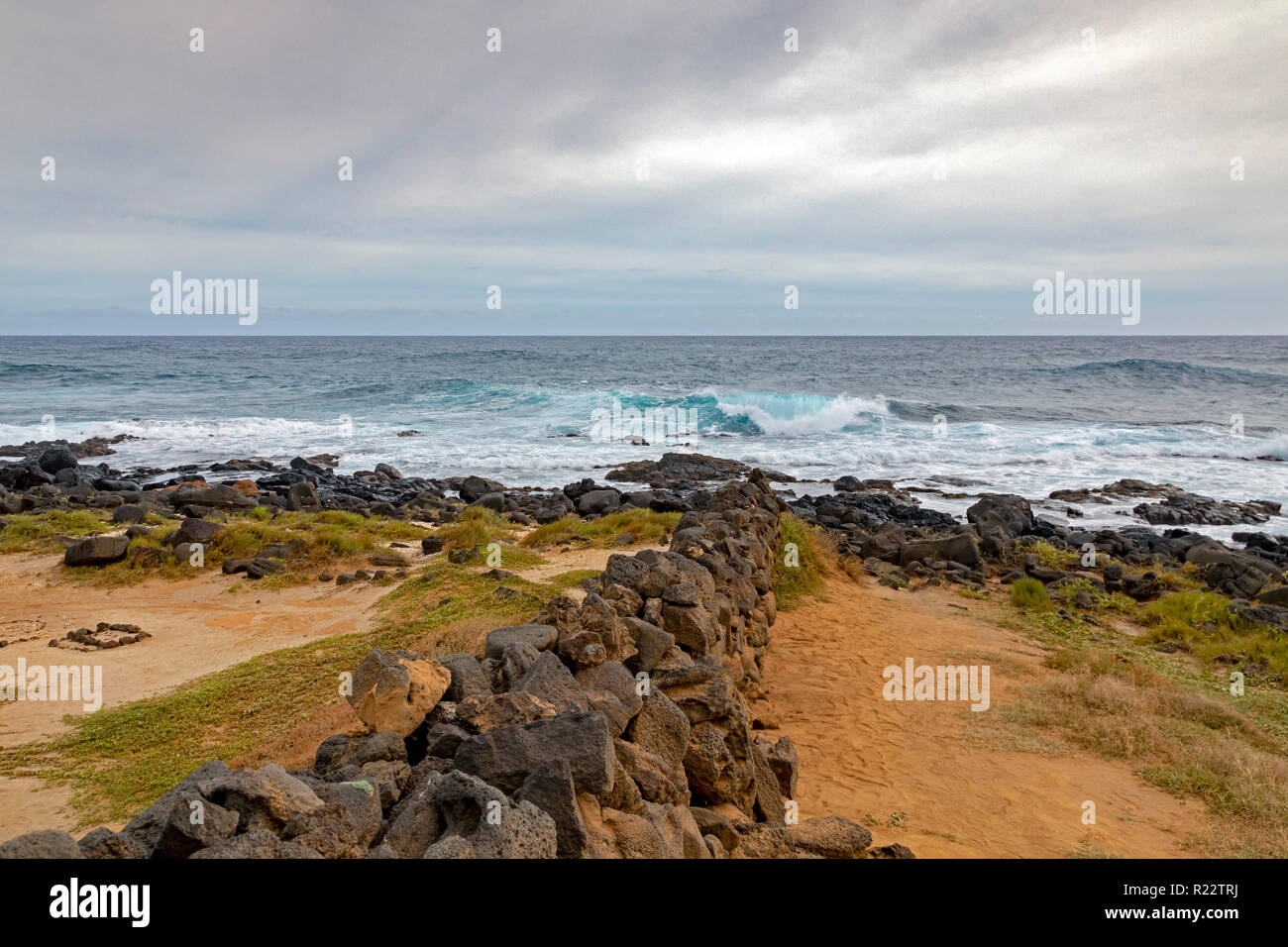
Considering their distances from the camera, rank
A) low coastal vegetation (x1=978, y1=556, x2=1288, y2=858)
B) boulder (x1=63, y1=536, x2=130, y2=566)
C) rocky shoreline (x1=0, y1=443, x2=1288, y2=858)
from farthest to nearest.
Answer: boulder (x1=63, y1=536, x2=130, y2=566) < low coastal vegetation (x1=978, y1=556, x2=1288, y2=858) < rocky shoreline (x1=0, y1=443, x2=1288, y2=858)

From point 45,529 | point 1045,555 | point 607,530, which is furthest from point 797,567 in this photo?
point 45,529

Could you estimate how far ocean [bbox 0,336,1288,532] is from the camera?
2838 cm

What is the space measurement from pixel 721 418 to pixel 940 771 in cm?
3454

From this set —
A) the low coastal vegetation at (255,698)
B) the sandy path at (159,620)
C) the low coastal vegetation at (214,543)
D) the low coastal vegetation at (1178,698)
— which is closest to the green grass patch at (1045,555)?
the low coastal vegetation at (1178,698)

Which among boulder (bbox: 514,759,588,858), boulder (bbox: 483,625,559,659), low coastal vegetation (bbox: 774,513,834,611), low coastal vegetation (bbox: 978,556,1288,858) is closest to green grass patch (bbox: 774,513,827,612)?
low coastal vegetation (bbox: 774,513,834,611)

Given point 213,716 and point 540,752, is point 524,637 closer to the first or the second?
point 540,752

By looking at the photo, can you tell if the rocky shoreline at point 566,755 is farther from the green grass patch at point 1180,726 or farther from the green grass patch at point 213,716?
the green grass patch at point 1180,726

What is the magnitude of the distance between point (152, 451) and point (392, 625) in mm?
28249

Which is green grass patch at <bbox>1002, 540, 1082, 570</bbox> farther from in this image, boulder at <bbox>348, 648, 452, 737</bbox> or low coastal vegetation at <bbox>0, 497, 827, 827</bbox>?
boulder at <bbox>348, 648, 452, 737</bbox>

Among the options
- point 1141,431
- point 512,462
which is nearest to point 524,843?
point 512,462

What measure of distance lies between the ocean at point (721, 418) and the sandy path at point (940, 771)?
1404cm

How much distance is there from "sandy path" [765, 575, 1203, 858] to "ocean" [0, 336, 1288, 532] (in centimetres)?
1404

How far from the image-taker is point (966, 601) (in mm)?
13039

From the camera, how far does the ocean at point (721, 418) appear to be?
28.4m
